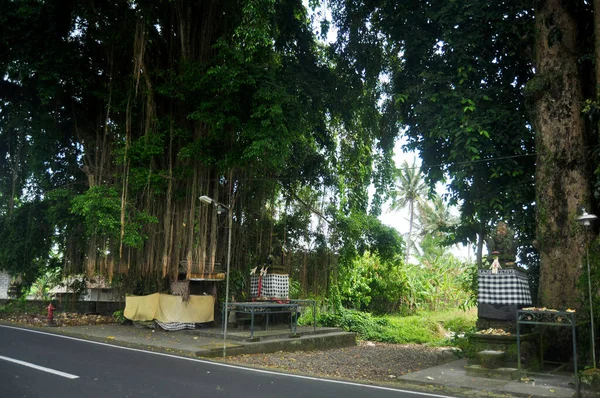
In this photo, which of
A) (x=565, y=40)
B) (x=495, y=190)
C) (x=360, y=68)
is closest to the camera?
(x=565, y=40)

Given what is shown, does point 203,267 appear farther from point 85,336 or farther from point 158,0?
point 158,0

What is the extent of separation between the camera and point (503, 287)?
988 cm

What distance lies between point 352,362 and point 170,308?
565cm

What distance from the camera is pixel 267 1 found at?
38.6ft

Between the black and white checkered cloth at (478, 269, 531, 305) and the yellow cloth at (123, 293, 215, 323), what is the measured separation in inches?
312

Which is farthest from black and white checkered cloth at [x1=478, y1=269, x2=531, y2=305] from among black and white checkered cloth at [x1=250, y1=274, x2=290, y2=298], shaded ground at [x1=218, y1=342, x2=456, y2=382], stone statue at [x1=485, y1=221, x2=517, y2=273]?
black and white checkered cloth at [x1=250, y1=274, x2=290, y2=298]

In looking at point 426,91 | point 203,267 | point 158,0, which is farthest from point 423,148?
point 158,0

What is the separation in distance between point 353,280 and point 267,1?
48.3 ft

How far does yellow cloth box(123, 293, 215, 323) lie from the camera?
46.9 feet

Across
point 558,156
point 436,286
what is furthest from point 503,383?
point 436,286

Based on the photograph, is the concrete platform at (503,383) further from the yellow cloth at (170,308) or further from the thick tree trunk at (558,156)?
the yellow cloth at (170,308)

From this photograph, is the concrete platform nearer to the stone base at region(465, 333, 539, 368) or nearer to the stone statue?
the stone base at region(465, 333, 539, 368)

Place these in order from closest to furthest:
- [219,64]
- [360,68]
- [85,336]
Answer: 1. [85,336]
2. [219,64]
3. [360,68]

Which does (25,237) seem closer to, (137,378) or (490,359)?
(137,378)
